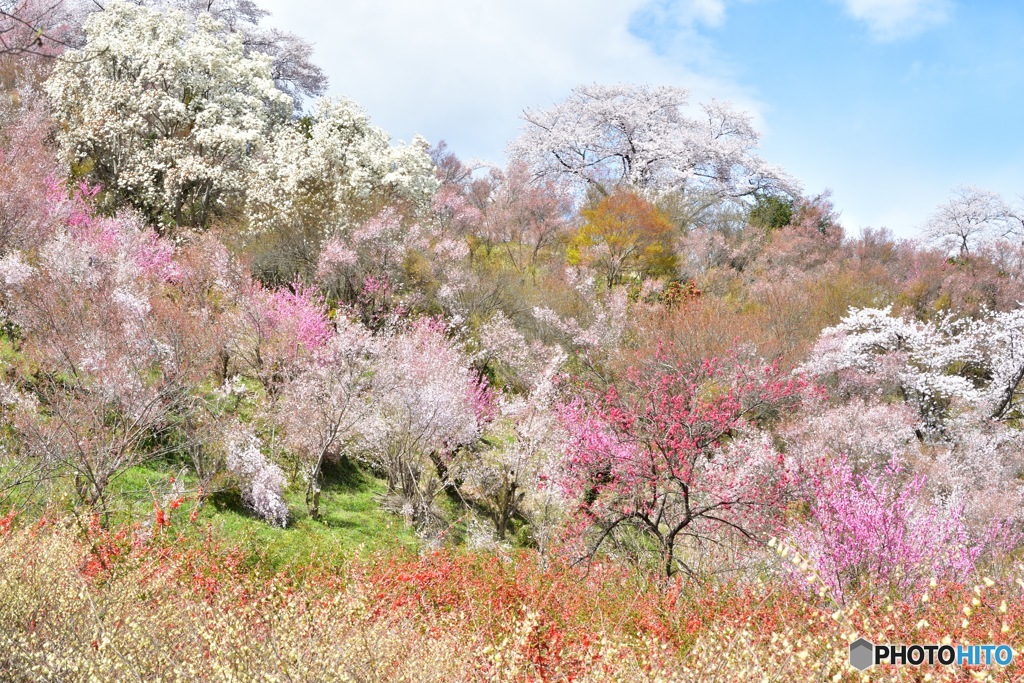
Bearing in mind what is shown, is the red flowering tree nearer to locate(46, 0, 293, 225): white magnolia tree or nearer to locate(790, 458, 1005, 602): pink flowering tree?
locate(790, 458, 1005, 602): pink flowering tree

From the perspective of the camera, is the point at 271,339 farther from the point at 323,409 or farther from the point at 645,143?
the point at 645,143

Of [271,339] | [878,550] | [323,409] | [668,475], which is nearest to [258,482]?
[323,409]

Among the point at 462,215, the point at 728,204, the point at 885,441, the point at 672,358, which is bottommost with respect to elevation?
the point at 885,441

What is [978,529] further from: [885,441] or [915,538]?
[915,538]

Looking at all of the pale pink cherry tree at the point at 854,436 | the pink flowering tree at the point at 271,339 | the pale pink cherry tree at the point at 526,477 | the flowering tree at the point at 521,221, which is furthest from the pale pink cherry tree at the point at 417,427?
the flowering tree at the point at 521,221

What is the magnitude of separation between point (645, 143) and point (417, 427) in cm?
2517

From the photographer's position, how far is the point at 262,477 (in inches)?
366

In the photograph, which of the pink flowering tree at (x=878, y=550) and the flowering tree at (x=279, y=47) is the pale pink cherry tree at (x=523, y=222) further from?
the pink flowering tree at (x=878, y=550)

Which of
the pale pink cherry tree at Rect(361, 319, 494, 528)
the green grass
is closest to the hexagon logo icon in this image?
the green grass

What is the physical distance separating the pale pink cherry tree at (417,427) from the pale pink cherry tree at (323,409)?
389 mm

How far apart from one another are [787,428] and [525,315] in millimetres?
7664

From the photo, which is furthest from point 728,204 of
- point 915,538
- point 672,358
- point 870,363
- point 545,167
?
point 915,538

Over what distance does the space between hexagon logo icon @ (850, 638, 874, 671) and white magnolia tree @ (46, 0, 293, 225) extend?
57.3 ft

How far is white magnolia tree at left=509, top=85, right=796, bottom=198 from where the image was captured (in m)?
31.7
